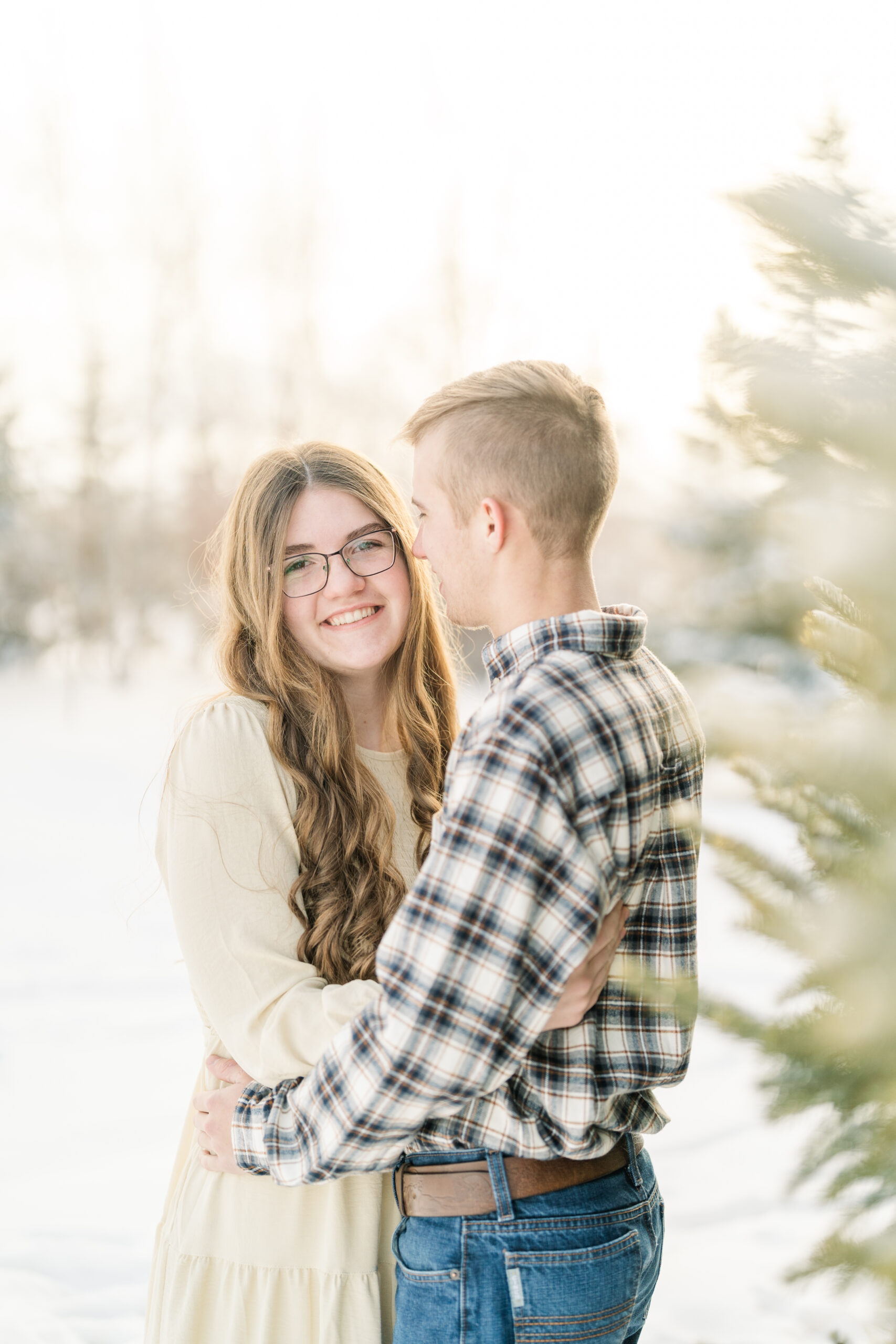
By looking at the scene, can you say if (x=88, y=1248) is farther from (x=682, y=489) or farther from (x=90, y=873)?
(x=90, y=873)

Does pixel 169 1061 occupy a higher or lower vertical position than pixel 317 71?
lower

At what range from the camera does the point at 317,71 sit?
9.75m

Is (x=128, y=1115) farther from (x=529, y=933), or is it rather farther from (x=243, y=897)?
(x=529, y=933)

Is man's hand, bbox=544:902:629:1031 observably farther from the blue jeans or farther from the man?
the blue jeans

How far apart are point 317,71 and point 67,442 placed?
4.11 metres

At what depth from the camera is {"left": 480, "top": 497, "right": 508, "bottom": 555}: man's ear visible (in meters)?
1.08

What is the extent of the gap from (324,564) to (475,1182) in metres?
0.77

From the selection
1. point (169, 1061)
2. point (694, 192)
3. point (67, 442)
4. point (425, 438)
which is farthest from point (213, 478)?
point (694, 192)

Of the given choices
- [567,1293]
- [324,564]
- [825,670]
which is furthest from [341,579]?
[825,670]

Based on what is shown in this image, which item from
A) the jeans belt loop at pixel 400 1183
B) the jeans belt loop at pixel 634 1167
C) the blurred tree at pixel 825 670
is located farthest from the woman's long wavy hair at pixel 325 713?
the blurred tree at pixel 825 670

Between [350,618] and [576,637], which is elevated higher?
[576,637]

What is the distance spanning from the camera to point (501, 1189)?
A: 3.38 ft

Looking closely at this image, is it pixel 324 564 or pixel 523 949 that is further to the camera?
pixel 324 564

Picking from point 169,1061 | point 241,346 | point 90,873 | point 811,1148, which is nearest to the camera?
point 811,1148
